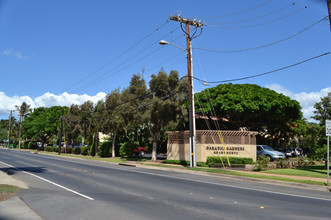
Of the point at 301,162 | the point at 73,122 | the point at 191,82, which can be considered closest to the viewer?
the point at 191,82

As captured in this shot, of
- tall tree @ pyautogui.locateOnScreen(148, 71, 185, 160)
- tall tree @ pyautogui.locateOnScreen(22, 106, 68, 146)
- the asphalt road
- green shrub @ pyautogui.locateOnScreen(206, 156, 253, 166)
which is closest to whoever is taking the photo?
the asphalt road

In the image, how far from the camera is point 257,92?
31.0 m

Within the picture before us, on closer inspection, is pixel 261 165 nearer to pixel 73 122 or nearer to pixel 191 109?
pixel 191 109

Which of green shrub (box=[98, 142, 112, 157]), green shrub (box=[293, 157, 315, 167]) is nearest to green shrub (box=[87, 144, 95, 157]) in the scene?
green shrub (box=[98, 142, 112, 157])

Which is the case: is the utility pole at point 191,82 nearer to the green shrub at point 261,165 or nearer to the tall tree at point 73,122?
the green shrub at point 261,165

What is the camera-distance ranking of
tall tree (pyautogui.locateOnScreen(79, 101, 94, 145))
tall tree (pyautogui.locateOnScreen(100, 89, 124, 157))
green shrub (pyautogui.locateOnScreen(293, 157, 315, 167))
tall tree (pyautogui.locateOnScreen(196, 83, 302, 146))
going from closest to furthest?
green shrub (pyautogui.locateOnScreen(293, 157, 315, 167)), tall tree (pyautogui.locateOnScreen(196, 83, 302, 146)), tall tree (pyautogui.locateOnScreen(100, 89, 124, 157)), tall tree (pyautogui.locateOnScreen(79, 101, 94, 145))

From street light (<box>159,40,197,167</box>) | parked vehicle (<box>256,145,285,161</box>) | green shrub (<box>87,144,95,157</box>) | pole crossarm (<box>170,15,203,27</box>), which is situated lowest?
green shrub (<box>87,144,95,157</box>)

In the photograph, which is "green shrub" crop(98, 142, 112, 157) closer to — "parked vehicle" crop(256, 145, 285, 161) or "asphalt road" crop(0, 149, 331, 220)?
"parked vehicle" crop(256, 145, 285, 161)

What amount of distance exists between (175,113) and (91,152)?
1849 cm

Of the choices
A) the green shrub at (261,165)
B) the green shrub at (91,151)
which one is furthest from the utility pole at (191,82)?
the green shrub at (91,151)

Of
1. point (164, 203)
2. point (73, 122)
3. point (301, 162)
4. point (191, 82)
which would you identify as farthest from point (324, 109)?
point (73, 122)

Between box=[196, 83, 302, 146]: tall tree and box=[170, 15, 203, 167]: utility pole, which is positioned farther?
box=[196, 83, 302, 146]: tall tree

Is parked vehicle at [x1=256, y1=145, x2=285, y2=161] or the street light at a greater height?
the street light

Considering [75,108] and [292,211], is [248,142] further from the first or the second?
[75,108]
